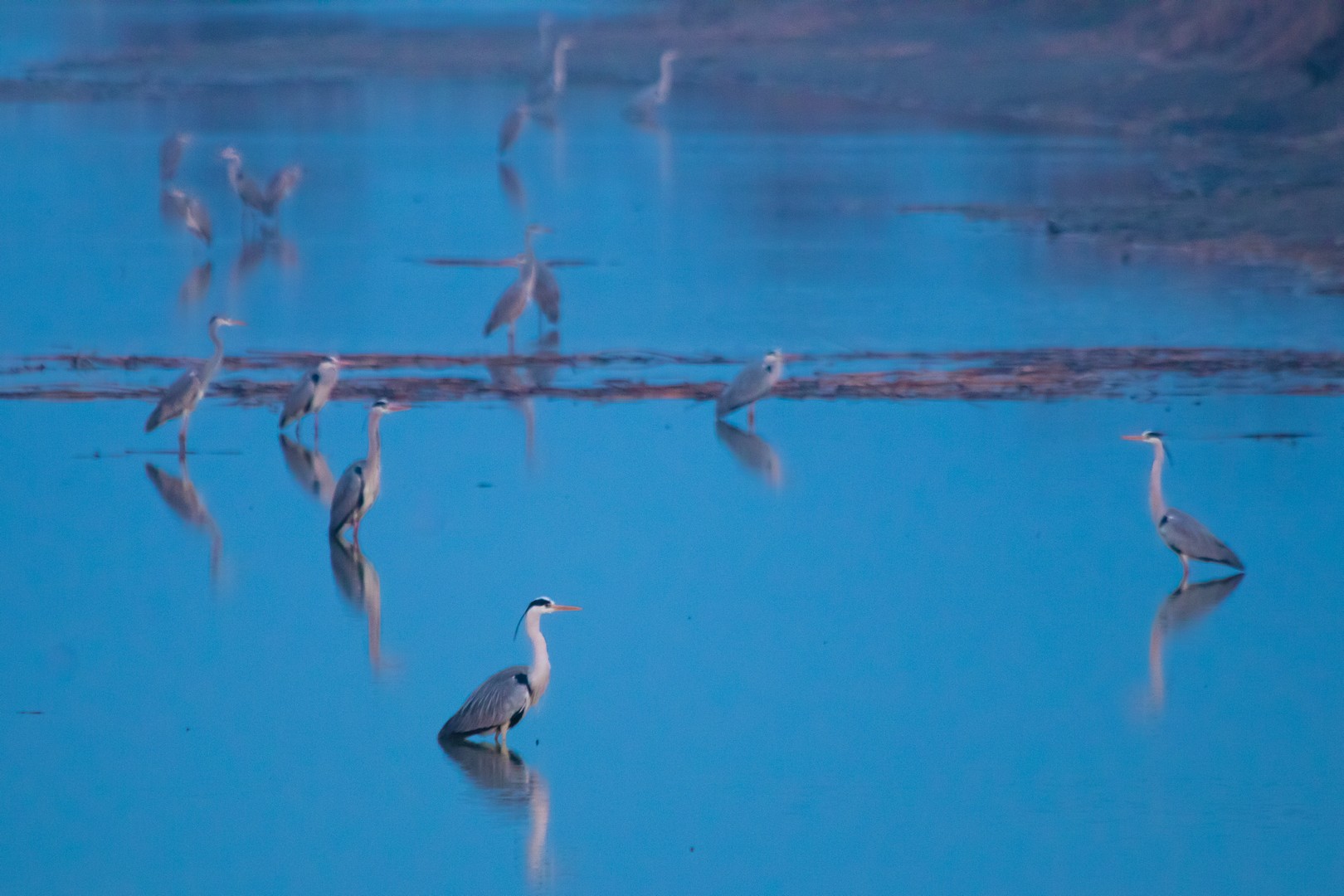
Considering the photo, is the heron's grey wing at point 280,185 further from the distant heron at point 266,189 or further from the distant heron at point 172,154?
the distant heron at point 172,154

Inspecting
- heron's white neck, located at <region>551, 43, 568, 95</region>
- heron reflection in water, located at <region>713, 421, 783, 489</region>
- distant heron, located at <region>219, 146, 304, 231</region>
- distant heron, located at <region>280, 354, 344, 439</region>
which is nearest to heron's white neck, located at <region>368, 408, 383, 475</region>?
distant heron, located at <region>280, 354, 344, 439</region>

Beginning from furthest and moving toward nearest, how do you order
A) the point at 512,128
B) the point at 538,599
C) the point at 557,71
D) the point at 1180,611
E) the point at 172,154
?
the point at 557,71 → the point at 512,128 → the point at 172,154 → the point at 1180,611 → the point at 538,599

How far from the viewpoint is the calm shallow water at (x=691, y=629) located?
5969 millimetres

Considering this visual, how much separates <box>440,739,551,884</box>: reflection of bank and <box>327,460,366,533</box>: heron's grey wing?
7.18 feet

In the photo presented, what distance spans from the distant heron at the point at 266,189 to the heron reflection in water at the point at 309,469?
335 inches

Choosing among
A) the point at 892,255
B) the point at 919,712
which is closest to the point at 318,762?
the point at 919,712

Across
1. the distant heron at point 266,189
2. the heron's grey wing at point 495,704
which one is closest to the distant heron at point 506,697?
the heron's grey wing at point 495,704

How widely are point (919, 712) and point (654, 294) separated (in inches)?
343

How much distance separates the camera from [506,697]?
6.44 meters

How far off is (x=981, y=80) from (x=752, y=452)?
23.7 meters

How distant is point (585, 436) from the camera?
10812 millimetres

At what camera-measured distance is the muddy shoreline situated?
18391 mm

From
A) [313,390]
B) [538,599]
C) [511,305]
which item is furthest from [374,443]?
[511,305]

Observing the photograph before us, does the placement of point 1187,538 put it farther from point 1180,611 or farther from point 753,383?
point 753,383
